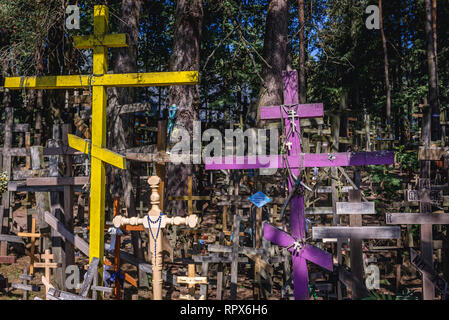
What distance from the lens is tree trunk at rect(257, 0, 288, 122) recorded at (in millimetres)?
10203

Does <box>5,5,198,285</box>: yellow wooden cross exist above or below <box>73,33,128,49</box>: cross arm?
below

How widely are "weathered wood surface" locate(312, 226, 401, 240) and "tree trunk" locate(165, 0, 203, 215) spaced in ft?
15.3

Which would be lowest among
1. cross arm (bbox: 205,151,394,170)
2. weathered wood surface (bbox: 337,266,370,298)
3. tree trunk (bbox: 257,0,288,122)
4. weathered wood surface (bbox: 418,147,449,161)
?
weathered wood surface (bbox: 337,266,370,298)

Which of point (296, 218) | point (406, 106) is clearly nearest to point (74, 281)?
point (296, 218)

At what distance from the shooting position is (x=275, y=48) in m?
10.4

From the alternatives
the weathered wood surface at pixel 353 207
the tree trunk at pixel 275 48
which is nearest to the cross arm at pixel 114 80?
the weathered wood surface at pixel 353 207

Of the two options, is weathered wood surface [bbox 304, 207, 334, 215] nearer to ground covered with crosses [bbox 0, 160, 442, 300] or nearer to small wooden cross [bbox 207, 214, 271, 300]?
ground covered with crosses [bbox 0, 160, 442, 300]

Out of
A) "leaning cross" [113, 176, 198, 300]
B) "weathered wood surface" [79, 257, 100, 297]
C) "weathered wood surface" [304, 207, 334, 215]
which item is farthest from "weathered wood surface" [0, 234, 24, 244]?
"weathered wood surface" [304, 207, 334, 215]

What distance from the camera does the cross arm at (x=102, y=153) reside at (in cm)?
451

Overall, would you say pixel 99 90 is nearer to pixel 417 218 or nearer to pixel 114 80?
pixel 114 80

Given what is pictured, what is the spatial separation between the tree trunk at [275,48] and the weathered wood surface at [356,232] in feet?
19.6

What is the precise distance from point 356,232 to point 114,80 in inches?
148

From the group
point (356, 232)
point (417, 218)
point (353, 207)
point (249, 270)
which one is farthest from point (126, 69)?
point (417, 218)
